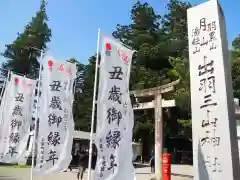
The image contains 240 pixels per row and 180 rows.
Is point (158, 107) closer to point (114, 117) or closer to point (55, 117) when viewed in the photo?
point (55, 117)

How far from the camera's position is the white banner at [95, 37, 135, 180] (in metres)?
8.05

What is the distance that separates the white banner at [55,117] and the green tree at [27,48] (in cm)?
2263

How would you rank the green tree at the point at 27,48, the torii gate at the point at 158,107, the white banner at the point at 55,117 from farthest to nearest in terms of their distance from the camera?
the green tree at the point at 27,48
the torii gate at the point at 158,107
the white banner at the point at 55,117

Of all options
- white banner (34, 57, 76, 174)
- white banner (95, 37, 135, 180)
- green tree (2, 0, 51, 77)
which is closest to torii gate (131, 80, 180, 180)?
white banner (34, 57, 76, 174)

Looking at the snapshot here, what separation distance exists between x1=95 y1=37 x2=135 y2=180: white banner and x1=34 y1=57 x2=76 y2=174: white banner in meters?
3.18

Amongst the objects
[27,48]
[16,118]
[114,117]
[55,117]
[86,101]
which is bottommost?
[114,117]

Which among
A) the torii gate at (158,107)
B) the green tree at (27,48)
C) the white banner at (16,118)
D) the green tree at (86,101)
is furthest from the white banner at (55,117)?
the green tree at (27,48)

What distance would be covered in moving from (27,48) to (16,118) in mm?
21027

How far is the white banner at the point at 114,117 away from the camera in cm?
805

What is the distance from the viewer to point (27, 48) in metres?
32.8

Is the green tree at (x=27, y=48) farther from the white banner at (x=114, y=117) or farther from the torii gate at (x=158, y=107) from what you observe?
the white banner at (x=114, y=117)

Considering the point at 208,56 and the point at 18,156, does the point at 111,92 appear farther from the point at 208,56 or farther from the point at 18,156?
the point at 18,156

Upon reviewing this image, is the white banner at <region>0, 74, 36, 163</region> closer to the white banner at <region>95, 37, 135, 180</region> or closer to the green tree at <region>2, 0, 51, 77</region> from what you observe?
the white banner at <region>95, 37, 135, 180</region>

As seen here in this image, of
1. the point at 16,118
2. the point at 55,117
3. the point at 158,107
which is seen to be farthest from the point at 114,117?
the point at 158,107
